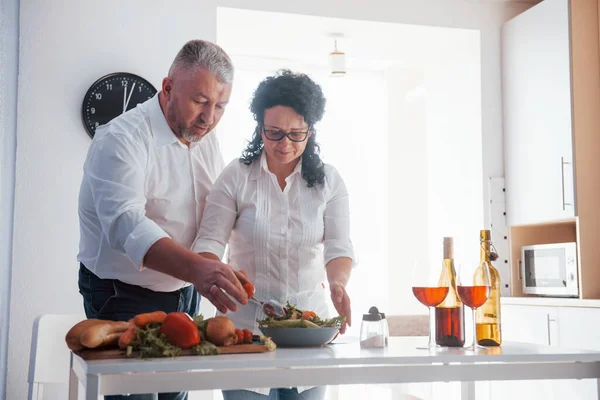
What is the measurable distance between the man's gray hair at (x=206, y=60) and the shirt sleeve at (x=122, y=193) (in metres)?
0.26

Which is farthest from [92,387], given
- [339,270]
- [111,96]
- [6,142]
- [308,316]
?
[111,96]

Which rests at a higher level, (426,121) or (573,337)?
(426,121)

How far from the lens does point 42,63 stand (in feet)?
10.9

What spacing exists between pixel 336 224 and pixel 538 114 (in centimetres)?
200

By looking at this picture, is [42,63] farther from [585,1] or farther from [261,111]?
[585,1]

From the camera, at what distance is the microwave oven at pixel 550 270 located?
11.0ft

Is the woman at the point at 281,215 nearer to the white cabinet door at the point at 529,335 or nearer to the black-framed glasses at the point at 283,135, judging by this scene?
the black-framed glasses at the point at 283,135

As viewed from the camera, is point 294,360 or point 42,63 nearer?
point 294,360

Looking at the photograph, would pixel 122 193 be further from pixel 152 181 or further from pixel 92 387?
pixel 92 387

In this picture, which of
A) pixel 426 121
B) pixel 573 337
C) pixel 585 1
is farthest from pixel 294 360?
pixel 426 121

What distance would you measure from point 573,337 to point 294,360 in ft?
7.26

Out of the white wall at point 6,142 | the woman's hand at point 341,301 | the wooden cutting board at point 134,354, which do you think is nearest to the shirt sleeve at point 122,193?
the wooden cutting board at point 134,354

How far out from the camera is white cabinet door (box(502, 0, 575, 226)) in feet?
11.1

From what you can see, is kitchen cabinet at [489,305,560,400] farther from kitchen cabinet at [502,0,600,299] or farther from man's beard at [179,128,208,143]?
man's beard at [179,128,208,143]
